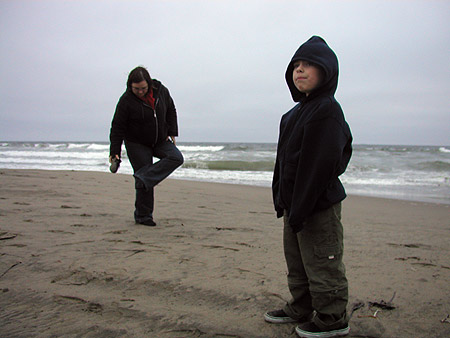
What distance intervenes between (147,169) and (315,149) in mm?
2533

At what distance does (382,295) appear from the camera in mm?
2145

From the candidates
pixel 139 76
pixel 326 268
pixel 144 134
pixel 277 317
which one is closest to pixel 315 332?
pixel 277 317

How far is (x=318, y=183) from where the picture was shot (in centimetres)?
156

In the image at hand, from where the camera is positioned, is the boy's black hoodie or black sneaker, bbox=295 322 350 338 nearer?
the boy's black hoodie

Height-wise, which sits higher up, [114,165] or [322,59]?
[322,59]

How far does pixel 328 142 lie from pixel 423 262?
6.35 feet

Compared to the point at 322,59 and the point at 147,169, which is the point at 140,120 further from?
the point at 322,59

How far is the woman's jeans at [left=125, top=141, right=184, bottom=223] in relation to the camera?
3.70 metres

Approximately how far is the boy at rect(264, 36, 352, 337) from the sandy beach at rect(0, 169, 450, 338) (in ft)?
0.81

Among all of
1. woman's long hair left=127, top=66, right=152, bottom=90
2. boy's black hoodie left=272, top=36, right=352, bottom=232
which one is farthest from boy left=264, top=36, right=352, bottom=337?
woman's long hair left=127, top=66, right=152, bottom=90

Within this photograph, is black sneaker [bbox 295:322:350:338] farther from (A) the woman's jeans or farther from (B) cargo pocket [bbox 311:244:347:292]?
(A) the woman's jeans

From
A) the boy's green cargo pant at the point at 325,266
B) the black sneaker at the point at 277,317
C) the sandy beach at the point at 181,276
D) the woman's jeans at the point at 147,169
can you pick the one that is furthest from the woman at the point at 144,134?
the boy's green cargo pant at the point at 325,266

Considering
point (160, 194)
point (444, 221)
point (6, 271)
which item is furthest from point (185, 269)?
point (444, 221)

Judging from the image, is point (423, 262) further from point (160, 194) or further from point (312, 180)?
point (160, 194)
